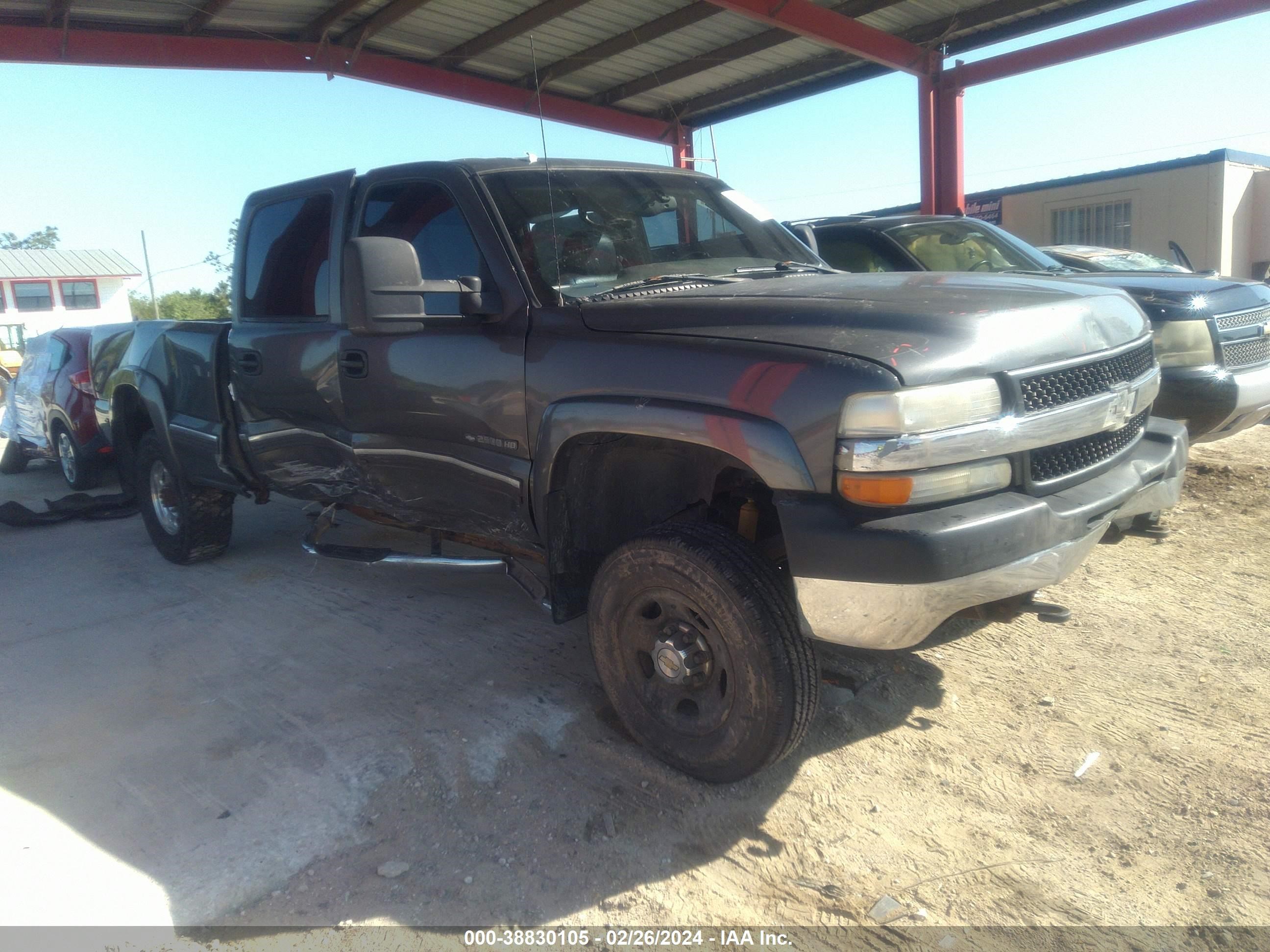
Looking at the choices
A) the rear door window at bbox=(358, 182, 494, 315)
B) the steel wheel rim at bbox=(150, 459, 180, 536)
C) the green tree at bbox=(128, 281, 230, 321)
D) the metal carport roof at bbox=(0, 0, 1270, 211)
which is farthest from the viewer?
the green tree at bbox=(128, 281, 230, 321)

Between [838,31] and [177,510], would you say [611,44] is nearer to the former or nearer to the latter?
[838,31]

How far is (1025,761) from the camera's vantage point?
9.89 feet

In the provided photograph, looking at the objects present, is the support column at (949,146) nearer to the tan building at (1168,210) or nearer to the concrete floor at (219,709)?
the tan building at (1168,210)

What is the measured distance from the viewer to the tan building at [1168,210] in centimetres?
1809

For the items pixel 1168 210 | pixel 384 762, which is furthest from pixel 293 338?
pixel 1168 210

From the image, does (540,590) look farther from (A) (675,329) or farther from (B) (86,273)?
(B) (86,273)

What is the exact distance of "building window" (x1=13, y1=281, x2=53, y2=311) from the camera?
45.9 m

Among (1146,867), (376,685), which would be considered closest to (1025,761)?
(1146,867)

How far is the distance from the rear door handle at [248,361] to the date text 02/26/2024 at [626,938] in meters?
3.04

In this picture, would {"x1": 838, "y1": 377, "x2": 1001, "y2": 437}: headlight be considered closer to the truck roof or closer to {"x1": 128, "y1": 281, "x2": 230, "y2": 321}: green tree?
the truck roof

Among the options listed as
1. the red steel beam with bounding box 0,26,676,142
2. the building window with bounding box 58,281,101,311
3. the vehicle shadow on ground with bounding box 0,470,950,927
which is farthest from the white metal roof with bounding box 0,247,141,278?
the vehicle shadow on ground with bounding box 0,470,950,927

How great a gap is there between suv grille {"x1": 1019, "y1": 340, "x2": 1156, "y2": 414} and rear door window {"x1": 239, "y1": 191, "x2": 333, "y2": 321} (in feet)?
9.51

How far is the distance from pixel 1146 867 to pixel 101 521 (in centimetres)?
728

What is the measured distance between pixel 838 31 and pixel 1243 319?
6730mm
